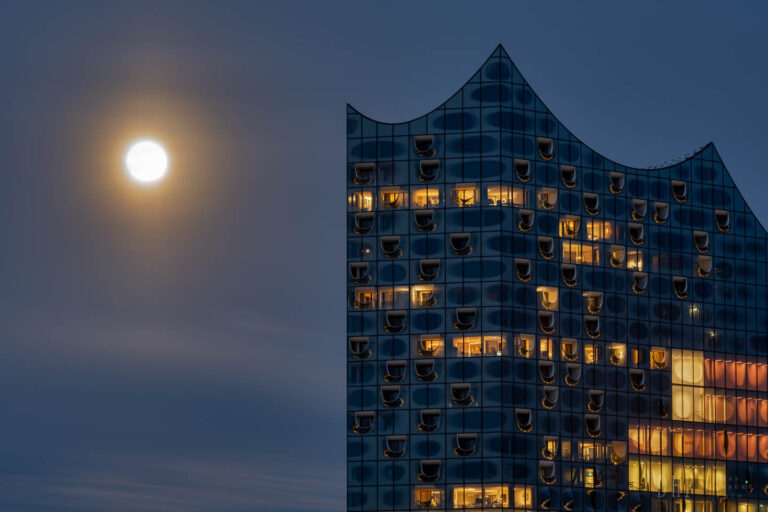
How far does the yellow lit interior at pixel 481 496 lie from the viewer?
164 meters

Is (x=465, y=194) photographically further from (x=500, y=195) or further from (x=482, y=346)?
(x=482, y=346)

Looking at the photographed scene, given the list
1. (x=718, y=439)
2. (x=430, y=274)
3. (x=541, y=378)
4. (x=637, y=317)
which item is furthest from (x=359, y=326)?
(x=718, y=439)

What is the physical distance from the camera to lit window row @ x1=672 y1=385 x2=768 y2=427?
586ft

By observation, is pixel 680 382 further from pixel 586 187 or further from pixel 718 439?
pixel 586 187

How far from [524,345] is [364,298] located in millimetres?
18829

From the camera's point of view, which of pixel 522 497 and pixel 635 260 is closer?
pixel 522 497

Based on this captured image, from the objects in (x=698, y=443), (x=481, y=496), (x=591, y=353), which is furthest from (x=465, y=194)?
(x=698, y=443)

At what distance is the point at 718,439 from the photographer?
7037 inches

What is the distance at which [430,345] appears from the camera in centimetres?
16850

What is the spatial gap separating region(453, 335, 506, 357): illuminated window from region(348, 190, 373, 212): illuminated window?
62.3 ft

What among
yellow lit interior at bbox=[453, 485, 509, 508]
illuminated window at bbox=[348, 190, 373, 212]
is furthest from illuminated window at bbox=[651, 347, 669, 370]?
illuminated window at bbox=[348, 190, 373, 212]

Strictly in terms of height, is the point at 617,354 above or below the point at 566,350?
below

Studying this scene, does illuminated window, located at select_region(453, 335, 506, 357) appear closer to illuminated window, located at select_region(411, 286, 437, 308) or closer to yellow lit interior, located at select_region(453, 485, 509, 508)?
illuminated window, located at select_region(411, 286, 437, 308)

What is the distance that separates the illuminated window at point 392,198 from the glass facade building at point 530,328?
0.16 metres
